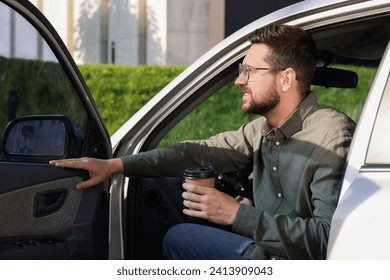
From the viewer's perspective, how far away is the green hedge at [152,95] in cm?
1191

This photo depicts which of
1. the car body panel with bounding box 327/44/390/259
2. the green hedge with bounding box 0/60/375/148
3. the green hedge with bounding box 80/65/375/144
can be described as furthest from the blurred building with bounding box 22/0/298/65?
the car body panel with bounding box 327/44/390/259

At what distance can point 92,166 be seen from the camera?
2920 millimetres

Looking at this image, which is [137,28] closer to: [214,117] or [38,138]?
[214,117]

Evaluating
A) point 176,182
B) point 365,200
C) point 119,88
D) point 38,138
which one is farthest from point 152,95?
point 365,200

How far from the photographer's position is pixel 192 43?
1547 centimetres

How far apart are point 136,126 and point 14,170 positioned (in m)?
0.81

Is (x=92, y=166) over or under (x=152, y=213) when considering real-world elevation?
over

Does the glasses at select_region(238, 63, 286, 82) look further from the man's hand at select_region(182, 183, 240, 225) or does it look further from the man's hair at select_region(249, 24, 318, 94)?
the man's hand at select_region(182, 183, 240, 225)

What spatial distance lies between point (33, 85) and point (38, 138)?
20 centimetres

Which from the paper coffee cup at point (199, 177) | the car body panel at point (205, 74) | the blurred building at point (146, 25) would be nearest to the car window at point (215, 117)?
the blurred building at point (146, 25)

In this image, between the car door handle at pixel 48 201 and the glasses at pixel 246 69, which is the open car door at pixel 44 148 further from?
the glasses at pixel 246 69

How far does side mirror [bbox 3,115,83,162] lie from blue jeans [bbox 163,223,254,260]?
0.51 m

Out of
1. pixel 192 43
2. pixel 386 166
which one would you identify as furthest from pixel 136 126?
pixel 192 43

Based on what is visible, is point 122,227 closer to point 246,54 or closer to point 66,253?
point 66,253
